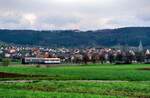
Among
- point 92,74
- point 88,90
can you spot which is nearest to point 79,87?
point 88,90

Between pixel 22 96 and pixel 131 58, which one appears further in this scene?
pixel 131 58

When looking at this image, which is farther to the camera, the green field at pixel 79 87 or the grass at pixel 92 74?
the grass at pixel 92 74

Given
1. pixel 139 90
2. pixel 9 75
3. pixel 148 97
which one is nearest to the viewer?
pixel 148 97

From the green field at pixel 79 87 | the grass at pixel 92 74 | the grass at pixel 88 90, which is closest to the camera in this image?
the green field at pixel 79 87

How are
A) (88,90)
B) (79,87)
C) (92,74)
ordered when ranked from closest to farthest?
(88,90) → (79,87) → (92,74)

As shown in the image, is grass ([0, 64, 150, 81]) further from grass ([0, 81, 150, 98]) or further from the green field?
grass ([0, 81, 150, 98])

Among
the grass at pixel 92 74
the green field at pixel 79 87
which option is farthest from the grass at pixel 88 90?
the grass at pixel 92 74

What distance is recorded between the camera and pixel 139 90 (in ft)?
154

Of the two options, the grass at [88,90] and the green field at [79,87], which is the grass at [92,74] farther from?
the grass at [88,90]

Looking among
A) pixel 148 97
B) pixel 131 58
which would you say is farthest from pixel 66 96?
pixel 131 58

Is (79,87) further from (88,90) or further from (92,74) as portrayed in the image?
(92,74)

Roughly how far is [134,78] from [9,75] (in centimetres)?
2243

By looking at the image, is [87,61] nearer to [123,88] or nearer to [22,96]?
[123,88]

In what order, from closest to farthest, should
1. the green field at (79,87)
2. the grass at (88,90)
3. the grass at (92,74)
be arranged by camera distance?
the green field at (79,87) → the grass at (88,90) → the grass at (92,74)
